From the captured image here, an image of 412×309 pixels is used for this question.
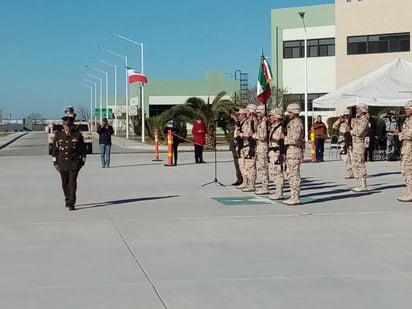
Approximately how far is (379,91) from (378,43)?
3554cm

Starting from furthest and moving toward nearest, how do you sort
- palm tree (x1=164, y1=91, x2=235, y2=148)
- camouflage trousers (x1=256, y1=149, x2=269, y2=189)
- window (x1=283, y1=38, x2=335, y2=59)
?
window (x1=283, y1=38, x2=335, y2=59) → palm tree (x1=164, y1=91, x2=235, y2=148) → camouflage trousers (x1=256, y1=149, x2=269, y2=189)

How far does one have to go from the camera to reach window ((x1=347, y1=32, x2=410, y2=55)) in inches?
2238

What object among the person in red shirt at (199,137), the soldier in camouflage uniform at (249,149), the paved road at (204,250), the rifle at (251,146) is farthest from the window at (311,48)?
the rifle at (251,146)

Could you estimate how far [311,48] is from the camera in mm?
68188

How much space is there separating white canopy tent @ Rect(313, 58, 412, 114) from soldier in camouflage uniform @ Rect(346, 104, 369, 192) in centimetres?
707

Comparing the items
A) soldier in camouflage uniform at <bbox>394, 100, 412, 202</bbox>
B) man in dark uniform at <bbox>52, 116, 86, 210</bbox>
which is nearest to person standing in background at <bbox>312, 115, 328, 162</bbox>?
soldier in camouflage uniform at <bbox>394, 100, 412, 202</bbox>

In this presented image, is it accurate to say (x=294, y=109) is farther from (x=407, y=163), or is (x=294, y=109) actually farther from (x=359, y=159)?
(x=359, y=159)

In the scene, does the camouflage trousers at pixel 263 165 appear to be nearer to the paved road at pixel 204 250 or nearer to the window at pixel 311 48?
the paved road at pixel 204 250

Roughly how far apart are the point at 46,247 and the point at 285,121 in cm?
636

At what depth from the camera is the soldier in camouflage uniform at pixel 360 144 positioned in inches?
613

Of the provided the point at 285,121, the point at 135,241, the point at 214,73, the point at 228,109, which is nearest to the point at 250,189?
the point at 285,121

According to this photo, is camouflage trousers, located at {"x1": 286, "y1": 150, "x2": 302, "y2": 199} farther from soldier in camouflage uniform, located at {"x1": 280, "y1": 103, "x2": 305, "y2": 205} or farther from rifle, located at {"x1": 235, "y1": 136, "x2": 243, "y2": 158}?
rifle, located at {"x1": 235, "y1": 136, "x2": 243, "y2": 158}

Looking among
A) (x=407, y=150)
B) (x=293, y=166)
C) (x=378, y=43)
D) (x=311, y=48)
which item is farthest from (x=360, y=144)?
(x=311, y=48)

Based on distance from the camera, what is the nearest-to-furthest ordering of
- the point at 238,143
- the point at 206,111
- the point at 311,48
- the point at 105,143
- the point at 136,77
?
1. the point at 238,143
2. the point at 105,143
3. the point at 206,111
4. the point at 136,77
5. the point at 311,48
